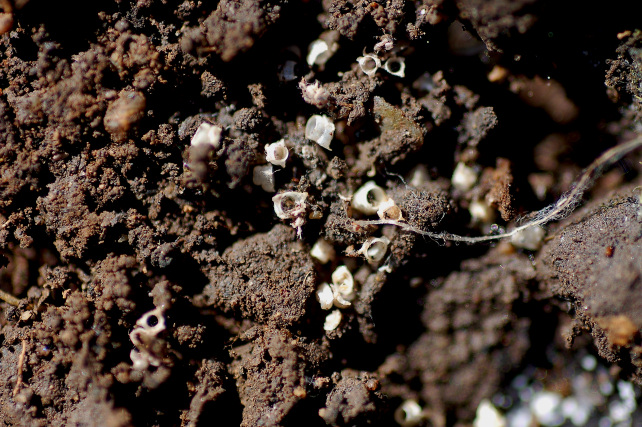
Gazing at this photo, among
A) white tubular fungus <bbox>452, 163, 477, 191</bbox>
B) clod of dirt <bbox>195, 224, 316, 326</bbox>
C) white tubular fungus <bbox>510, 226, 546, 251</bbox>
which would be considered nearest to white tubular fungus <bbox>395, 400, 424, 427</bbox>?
clod of dirt <bbox>195, 224, 316, 326</bbox>

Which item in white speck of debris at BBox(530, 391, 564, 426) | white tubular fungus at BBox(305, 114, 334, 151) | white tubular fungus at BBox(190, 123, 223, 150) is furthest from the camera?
white speck of debris at BBox(530, 391, 564, 426)

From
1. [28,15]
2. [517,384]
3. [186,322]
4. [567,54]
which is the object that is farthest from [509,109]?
[28,15]

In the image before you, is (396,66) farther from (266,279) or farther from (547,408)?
(547,408)

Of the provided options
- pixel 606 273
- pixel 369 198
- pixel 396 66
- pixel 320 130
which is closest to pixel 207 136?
pixel 320 130

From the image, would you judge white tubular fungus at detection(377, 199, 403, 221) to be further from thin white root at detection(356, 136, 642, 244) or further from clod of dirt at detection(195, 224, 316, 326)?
clod of dirt at detection(195, 224, 316, 326)

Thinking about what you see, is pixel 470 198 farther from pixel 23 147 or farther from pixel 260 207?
pixel 23 147
